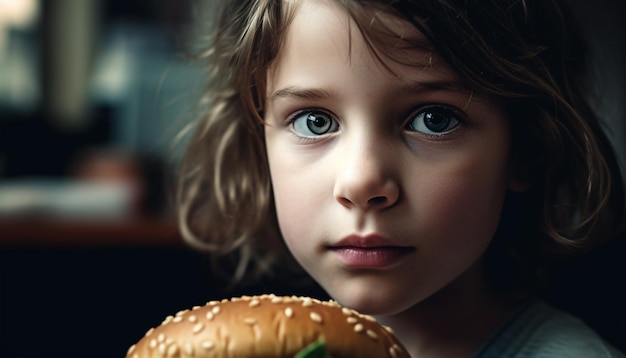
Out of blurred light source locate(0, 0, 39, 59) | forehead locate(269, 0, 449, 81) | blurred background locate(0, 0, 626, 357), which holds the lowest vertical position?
blurred background locate(0, 0, 626, 357)

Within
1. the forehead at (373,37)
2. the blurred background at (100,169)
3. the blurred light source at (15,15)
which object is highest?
the blurred light source at (15,15)

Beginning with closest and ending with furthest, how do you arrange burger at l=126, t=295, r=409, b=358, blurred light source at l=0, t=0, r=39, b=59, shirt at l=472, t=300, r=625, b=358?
burger at l=126, t=295, r=409, b=358 < shirt at l=472, t=300, r=625, b=358 < blurred light source at l=0, t=0, r=39, b=59

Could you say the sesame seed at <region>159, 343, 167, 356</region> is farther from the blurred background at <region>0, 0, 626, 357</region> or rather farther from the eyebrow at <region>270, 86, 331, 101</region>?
the blurred background at <region>0, 0, 626, 357</region>

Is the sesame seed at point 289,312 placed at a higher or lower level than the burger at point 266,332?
higher

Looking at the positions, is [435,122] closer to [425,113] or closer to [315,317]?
[425,113]

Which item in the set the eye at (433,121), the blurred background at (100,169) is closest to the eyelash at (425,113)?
the eye at (433,121)

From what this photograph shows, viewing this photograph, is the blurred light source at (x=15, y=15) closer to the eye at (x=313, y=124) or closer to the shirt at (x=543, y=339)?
the eye at (x=313, y=124)

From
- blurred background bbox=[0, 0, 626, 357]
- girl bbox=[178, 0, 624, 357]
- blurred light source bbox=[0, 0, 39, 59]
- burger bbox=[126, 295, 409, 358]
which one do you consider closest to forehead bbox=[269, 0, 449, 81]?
girl bbox=[178, 0, 624, 357]

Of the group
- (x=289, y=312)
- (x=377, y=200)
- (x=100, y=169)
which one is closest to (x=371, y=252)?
(x=377, y=200)
